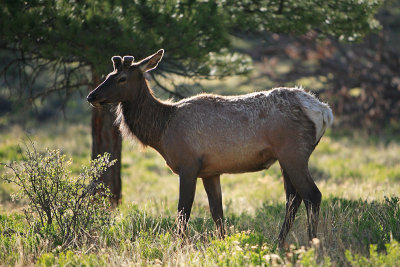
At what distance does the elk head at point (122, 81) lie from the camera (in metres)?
6.37

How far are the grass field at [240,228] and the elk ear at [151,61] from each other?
123cm

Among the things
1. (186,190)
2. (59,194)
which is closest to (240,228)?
(186,190)

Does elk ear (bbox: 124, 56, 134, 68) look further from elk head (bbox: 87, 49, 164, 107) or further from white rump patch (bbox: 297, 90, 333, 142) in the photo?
white rump patch (bbox: 297, 90, 333, 142)

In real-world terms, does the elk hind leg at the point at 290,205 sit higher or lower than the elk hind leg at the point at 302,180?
lower

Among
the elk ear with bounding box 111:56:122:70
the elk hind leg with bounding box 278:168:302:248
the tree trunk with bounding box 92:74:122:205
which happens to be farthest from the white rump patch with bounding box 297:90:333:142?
the tree trunk with bounding box 92:74:122:205

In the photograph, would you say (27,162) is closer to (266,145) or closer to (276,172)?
(266,145)

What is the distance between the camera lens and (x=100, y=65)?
717cm

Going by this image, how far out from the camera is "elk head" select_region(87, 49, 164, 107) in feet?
20.9

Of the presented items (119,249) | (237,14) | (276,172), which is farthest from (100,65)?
(276,172)

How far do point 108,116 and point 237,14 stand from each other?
117 inches

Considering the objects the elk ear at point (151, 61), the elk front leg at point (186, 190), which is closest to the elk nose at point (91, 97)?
the elk ear at point (151, 61)

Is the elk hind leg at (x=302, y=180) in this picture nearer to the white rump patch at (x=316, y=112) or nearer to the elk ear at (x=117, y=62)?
the white rump patch at (x=316, y=112)

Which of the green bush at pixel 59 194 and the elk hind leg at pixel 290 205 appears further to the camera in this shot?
the elk hind leg at pixel 290 205

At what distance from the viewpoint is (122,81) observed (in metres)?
6.54
